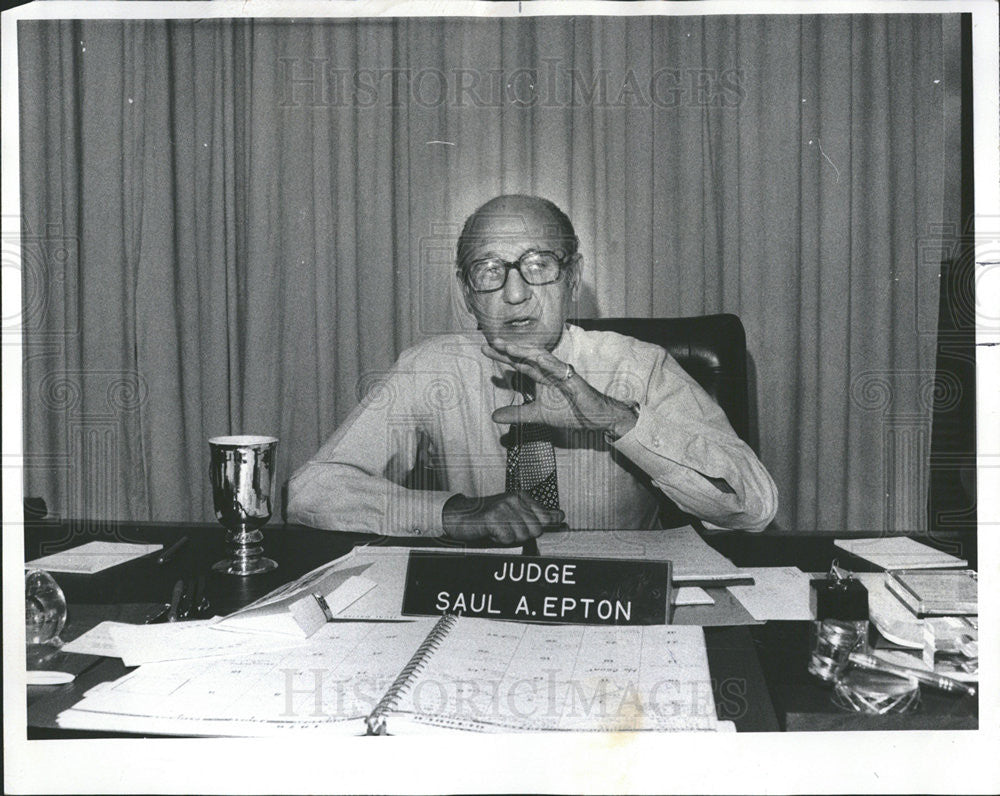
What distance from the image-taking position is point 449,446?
1.26 metres

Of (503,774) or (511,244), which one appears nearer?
(503,774)

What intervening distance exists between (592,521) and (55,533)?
29.1 inches

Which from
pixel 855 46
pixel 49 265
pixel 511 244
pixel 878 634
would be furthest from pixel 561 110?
pixel 878 634

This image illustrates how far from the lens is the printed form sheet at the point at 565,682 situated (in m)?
0.63

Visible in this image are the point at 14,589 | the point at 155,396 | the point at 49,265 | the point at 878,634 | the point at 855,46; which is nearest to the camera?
the point at 878,634

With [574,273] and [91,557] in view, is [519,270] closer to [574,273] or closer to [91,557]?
[574,273]

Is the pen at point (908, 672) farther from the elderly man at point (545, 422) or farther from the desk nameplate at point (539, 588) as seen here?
the elderly man at point (545, 422)

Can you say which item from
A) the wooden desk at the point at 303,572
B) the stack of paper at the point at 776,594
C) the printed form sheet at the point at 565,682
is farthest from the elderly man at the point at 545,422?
the printed form sheet at the point at 565,682

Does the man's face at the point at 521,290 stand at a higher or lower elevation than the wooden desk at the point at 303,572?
higher

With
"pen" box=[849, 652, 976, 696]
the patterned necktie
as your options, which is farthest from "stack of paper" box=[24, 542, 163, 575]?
"pen" box=[849, 652, 976, 696]

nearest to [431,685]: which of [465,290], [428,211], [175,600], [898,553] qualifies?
[175,600]

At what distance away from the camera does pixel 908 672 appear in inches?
25.7

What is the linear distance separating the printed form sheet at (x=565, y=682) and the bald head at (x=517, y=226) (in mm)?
649

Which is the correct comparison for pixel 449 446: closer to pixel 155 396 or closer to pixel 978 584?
pixel 155 396
